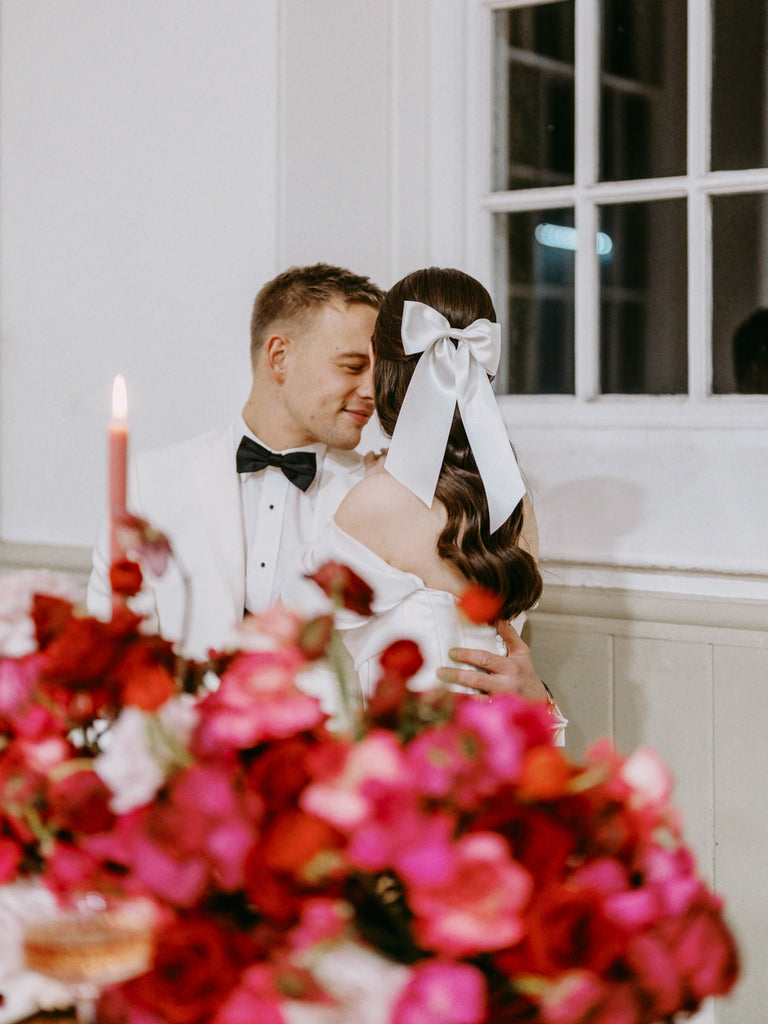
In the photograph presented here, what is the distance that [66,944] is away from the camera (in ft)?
2.09

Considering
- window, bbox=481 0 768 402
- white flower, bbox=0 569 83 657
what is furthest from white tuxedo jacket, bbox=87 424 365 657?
white flower, bbox=0 569 83 657

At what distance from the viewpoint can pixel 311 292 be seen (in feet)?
6.72

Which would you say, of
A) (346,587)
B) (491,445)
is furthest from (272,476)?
(346,587)

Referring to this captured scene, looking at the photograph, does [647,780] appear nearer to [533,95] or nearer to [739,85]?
[739,85]

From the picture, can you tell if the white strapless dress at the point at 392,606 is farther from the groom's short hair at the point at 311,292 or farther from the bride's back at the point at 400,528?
the groom's short hair at the point at 311,292

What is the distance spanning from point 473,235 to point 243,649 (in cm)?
181

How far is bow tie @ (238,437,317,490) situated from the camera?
80.0 inches

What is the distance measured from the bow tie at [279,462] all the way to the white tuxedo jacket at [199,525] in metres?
0.03

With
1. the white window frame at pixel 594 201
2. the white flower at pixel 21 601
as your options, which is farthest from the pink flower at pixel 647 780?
the white window frame at pixel 594 201

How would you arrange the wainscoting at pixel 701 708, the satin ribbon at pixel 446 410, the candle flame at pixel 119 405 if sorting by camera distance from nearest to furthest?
the candle flame at pixel 119 405
the satin ribbon at pixel 446 410
the wainscoting at pixel 701 708

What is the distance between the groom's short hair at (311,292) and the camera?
2.04 meters

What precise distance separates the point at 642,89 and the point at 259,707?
1947 millimetres

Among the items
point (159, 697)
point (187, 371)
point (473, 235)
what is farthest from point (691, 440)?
point (159, 697)

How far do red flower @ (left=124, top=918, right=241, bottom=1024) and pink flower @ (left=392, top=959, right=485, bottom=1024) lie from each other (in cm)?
11
